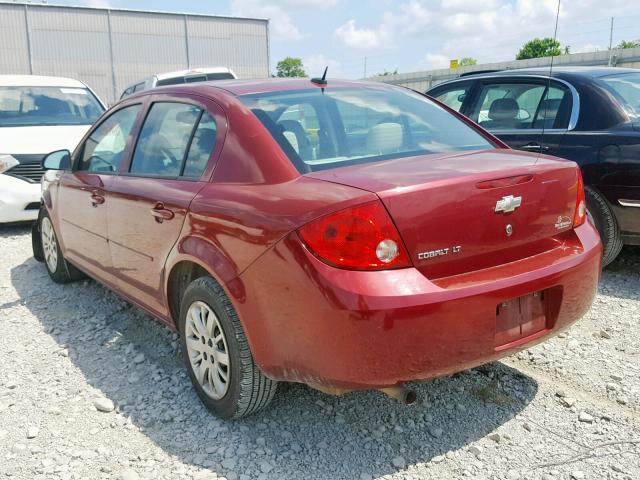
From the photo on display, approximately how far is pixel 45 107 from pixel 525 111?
247 inches

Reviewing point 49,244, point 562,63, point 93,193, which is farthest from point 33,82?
point 562,63

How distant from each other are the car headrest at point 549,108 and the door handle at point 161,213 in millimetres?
3458

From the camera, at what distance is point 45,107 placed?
27.8 ft

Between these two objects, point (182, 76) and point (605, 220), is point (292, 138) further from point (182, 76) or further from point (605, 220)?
point (182, 76)

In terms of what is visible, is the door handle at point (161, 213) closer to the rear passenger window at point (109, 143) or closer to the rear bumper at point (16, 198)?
the rear passenger window at point (109, 143)

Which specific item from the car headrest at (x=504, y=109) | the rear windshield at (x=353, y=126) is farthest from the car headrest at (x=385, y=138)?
the car headrest at (x=504, y=109)

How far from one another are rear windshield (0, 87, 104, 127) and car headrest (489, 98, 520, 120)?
5.44 meters

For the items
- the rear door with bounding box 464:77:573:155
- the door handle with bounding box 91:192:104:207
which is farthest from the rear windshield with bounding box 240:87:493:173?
the rear door with bounding box 464:77:573:155

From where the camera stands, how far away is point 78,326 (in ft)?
14.1

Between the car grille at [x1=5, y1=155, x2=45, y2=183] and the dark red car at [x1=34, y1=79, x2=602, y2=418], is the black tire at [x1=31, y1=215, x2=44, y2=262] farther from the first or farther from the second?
the dark red car at [x1=34, y1=79, x2=602, y2=418]

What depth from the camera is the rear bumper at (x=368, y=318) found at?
227 centimetres

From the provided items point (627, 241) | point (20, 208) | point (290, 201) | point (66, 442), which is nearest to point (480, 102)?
point (627, 241)

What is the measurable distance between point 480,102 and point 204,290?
400 centimetres

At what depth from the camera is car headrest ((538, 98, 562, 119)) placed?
5.16 metres
